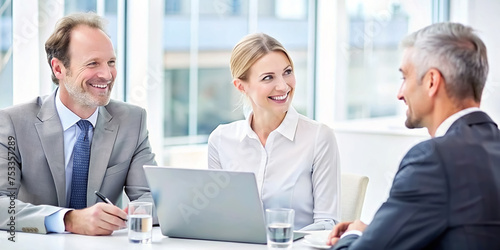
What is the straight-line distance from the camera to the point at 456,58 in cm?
179

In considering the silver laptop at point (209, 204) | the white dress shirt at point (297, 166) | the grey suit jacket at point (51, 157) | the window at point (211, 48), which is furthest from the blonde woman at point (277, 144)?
the window at point (211, 48)

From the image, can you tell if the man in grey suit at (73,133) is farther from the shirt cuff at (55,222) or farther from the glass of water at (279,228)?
the glass of water at (279,228)

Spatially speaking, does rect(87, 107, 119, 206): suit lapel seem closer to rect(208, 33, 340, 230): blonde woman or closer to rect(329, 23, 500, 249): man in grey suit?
rect(208, 33, 340, 230): blonde woman

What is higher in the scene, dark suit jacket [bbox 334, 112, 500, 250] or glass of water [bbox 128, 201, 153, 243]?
dark suit jacket [bbox 334, 112, 500, 250]

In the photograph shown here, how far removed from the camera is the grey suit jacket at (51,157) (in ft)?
8.38

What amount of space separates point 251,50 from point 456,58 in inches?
41.4

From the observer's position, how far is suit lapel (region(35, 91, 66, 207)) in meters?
2.57

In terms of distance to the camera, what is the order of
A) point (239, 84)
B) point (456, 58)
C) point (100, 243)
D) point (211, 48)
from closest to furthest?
1. point (456, 58)
2. point (100, 243)
3. point (239, 84)
4. point (211, 48)

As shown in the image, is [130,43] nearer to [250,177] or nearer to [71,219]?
[71,219]

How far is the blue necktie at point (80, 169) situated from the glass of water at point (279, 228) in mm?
887

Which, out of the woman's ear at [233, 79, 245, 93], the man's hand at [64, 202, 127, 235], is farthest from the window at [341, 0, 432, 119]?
the man's hand at [64, 202, 127, 235]
